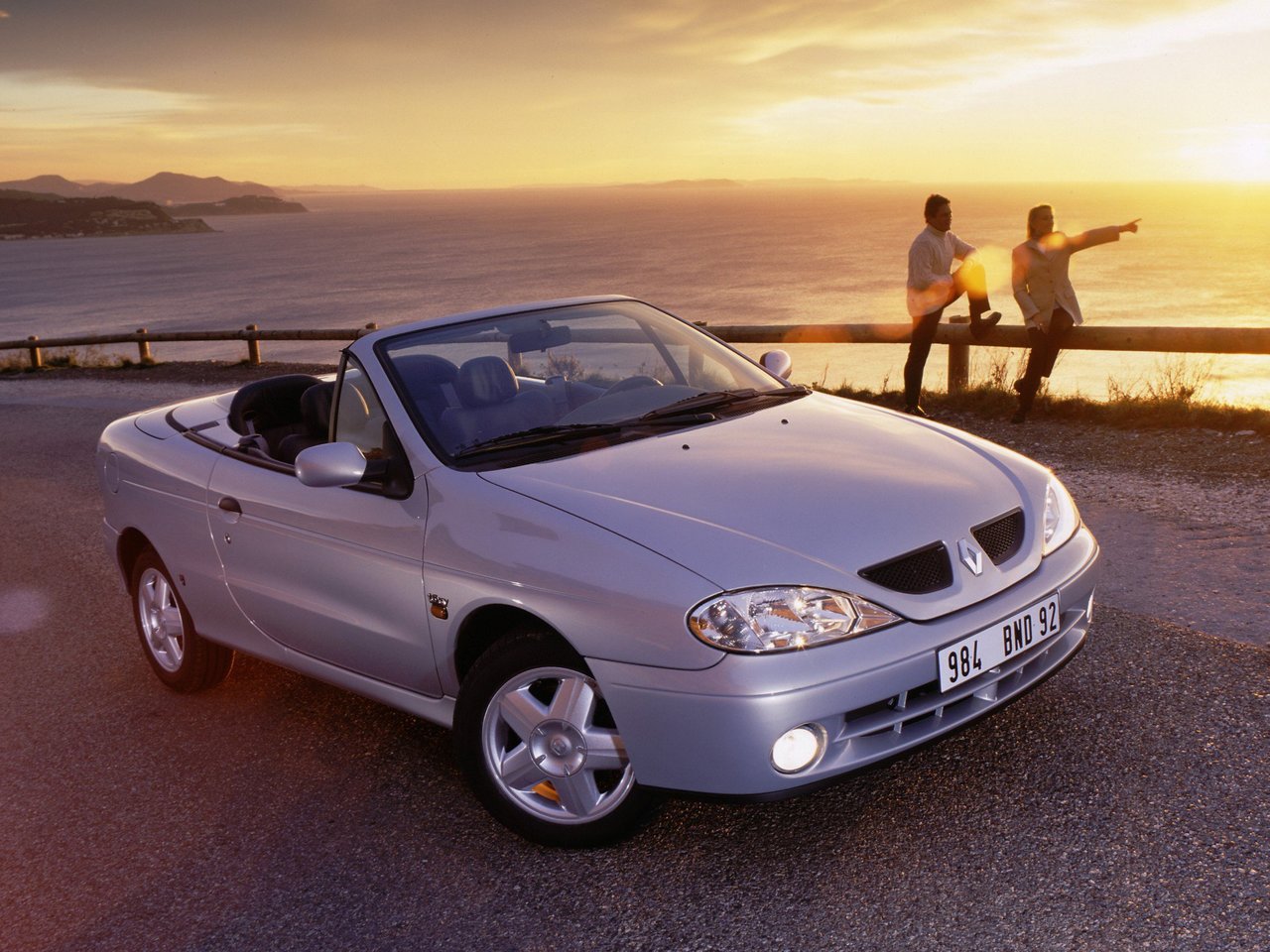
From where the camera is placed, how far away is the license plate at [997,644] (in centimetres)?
323

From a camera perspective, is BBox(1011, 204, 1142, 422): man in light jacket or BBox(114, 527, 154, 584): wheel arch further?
BBox(1011, 204, 1142, 422): man in light jacket

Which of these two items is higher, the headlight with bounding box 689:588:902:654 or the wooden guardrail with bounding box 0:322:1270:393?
the headlight with bounding box 689:588:902:654

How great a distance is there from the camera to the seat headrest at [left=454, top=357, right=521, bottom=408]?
4.22 metres

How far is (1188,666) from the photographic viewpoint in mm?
4602

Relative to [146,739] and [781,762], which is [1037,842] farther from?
[146,739]

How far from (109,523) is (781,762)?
380 cm

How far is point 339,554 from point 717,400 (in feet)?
5.11

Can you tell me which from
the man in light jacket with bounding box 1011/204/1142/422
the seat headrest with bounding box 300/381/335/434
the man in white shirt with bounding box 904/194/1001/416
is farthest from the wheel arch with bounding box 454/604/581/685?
the man in light jacket with bounding box 1011/204/1142/422

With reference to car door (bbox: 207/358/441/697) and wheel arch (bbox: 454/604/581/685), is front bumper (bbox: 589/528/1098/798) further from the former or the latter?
car door (bbox: 207/358/441/697)

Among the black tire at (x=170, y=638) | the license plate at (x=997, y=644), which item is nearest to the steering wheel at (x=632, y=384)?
the license plate at (x=997, y=644)

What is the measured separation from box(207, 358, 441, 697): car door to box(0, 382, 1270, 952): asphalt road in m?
0.50

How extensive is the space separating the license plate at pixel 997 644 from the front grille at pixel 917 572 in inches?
7.1

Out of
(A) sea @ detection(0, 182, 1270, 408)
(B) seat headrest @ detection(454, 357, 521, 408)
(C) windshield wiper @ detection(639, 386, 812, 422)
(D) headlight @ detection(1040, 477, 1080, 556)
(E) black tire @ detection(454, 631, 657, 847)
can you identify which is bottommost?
(A) sea @ detection(0, 182, 1270, 408)

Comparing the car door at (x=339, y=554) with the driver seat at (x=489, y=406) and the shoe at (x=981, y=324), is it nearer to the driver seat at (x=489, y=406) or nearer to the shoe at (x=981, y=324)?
the driver seat at (x=489, y=406)
